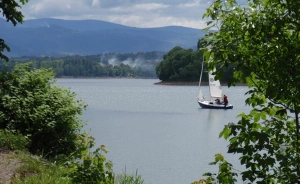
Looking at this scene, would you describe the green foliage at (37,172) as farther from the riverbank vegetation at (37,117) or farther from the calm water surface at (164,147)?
the calm water surface at (164,147)

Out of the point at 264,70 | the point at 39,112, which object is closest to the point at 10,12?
the point at 39,112

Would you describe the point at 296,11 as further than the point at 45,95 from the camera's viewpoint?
No

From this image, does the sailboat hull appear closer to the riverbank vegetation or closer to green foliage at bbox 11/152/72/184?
the riverbank vegetation

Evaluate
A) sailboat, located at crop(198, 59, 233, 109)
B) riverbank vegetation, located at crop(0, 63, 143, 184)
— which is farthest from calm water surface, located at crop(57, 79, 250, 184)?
sailboat, located at crop(198, 59, 233, 109)

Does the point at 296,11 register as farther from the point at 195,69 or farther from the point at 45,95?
the point at 195,69

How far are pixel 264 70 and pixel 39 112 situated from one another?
25.5 ft

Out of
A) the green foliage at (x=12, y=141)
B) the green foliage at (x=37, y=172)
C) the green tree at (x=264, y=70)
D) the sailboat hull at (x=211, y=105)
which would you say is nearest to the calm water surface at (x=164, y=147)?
the green foliage at (x=12, y=141)

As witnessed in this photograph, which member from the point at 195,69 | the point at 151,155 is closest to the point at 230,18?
the point at 151,155

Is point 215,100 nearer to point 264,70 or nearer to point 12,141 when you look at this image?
point 12,141

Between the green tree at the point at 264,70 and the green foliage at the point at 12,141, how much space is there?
6695 millimetres

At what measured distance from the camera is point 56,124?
39.7 feet

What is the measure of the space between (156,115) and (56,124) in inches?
1755

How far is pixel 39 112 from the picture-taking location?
11.8 metres

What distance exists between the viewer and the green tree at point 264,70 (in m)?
4.71
